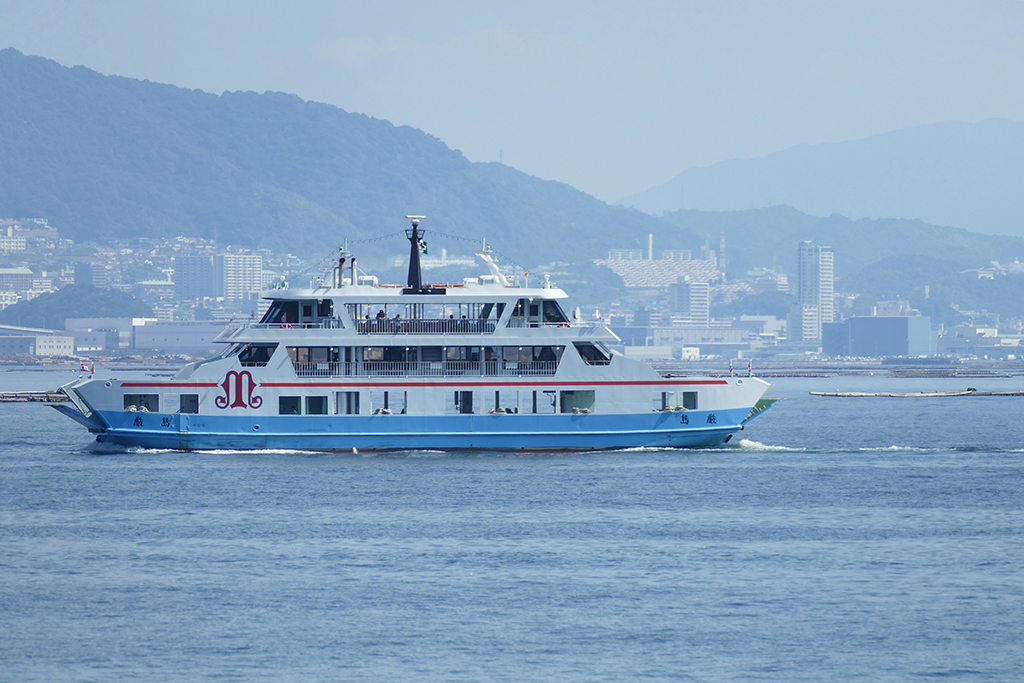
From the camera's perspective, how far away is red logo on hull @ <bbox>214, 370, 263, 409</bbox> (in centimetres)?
4369

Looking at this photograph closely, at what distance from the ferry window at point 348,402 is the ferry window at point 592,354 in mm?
7082

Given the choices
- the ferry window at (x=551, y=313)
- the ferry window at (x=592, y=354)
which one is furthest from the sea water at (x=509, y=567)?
the ferry window at (x=551, y=313)

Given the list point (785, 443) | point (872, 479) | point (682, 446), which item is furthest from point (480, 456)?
point (785, 443)

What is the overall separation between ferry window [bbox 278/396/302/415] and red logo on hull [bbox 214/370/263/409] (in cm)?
72

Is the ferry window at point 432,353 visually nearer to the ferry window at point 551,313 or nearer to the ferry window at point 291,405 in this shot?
the ferry window at point 551,313

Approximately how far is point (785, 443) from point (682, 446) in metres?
11.0

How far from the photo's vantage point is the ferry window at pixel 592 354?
4459 cm

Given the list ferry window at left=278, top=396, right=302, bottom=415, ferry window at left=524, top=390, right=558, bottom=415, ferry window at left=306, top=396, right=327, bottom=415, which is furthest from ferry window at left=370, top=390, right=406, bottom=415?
ferry window at left=524, top=390, right=558, bottom=415

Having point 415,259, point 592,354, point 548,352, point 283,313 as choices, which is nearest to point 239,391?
point 283,313

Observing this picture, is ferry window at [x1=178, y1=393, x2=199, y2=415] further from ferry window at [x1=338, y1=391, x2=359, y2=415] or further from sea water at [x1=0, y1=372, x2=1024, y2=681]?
ferry window at [x1=338, y1=391, x2=359, y2=415]

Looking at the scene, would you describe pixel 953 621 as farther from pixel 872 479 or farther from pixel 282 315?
pixel 282 315

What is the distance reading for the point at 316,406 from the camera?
44.2 m

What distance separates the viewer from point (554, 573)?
28125 millimetres

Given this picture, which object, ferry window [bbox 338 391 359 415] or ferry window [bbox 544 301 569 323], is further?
ferry window [bbox 544 301 569 323]
